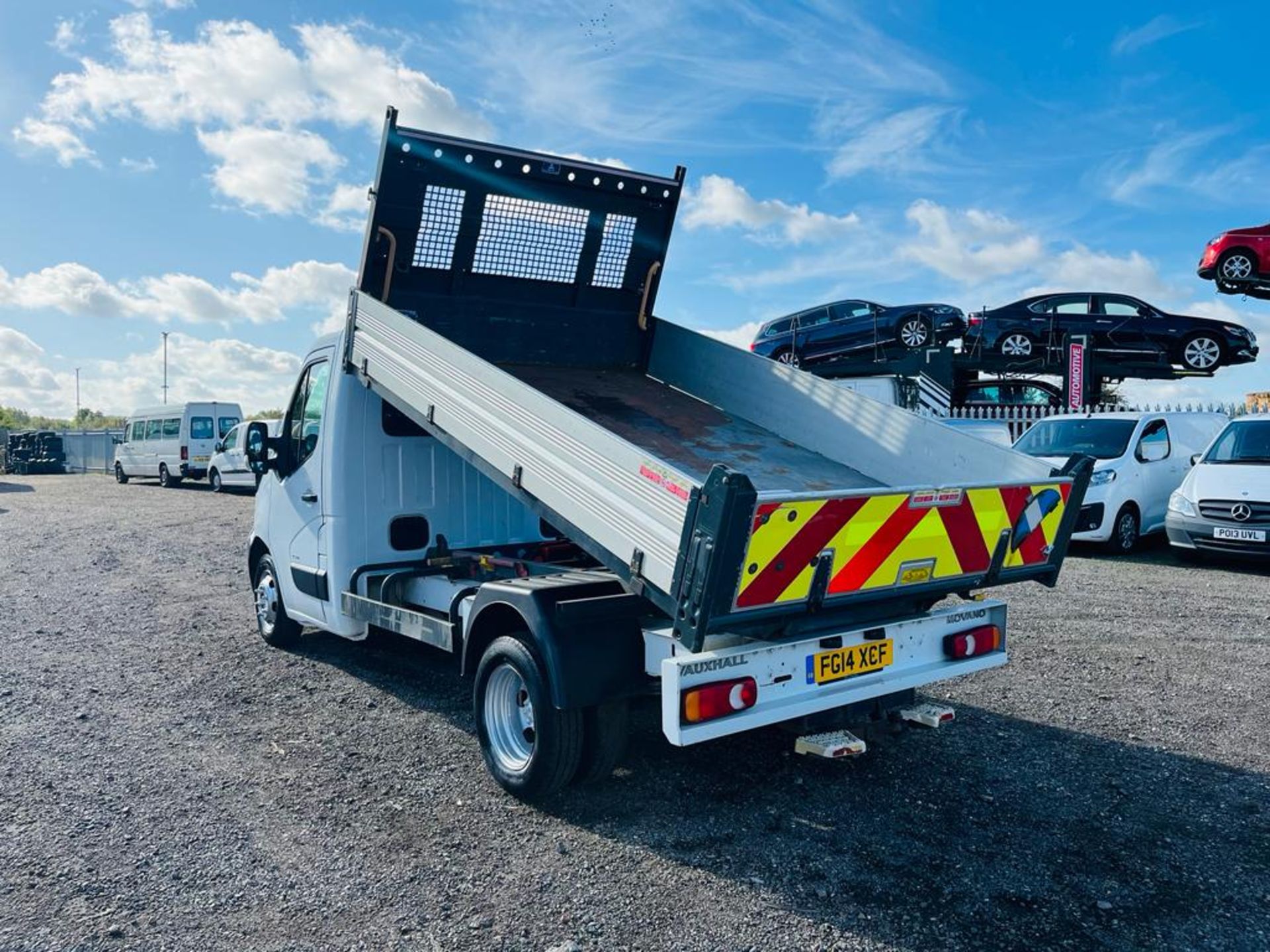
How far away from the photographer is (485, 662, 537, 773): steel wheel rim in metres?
4.01

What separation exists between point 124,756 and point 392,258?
2.94 m

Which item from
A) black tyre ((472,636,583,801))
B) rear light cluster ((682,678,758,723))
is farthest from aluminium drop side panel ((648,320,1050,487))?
black tyre ((472,636,583,801))

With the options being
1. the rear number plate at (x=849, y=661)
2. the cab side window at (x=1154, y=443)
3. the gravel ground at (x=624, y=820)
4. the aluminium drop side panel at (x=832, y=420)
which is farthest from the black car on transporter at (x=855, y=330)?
the rear number plate at (x=849, y=661)

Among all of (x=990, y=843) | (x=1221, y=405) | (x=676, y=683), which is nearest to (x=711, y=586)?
(x=676, y=683)

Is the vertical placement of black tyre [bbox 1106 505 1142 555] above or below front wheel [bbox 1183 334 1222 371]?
below

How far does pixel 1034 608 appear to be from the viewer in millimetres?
7945

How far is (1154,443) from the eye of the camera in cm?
1156

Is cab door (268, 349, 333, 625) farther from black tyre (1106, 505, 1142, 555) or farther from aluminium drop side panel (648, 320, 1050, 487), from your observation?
black tyre (1106, 505, 1142, 555)

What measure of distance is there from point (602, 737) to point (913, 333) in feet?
54.5

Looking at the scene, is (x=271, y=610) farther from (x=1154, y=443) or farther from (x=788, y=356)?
(x=788, y=356)

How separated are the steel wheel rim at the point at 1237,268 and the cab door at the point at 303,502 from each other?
58.7 feet

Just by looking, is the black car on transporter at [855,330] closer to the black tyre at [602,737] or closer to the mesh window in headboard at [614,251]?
the mesh window in headboard at [614,251]

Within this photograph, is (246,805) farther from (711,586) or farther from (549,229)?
(549,229)

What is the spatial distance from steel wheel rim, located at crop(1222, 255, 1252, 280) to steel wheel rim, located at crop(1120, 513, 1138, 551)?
9325mm
